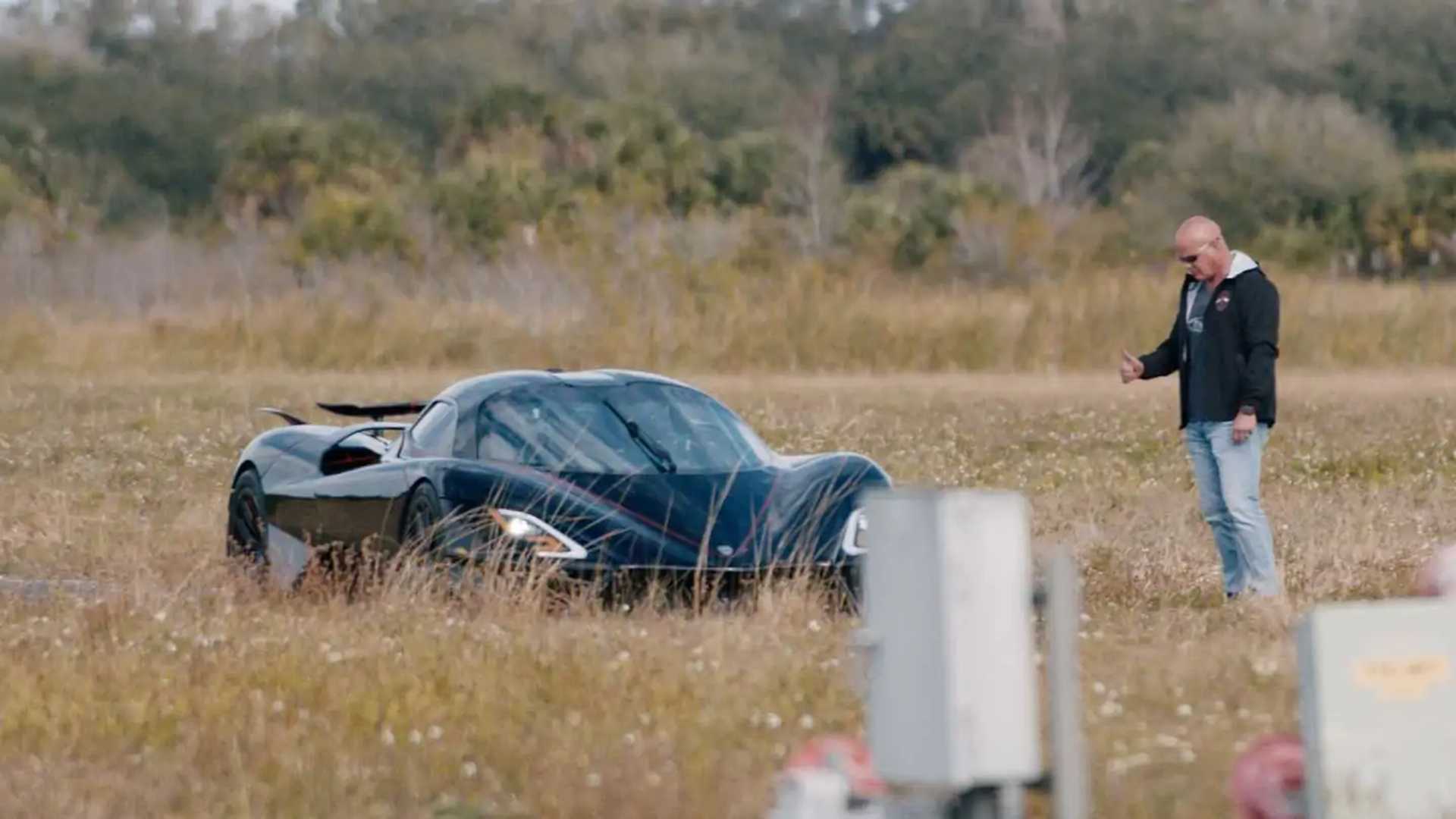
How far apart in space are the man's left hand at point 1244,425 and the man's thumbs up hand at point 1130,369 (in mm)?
738

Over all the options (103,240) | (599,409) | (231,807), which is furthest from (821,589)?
(103,240)

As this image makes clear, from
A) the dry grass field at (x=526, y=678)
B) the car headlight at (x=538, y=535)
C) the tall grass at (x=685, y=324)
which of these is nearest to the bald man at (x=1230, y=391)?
the dry grass field at (x=526, y=678)

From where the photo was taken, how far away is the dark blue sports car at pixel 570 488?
34.4 ft

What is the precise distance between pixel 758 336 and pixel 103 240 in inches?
700

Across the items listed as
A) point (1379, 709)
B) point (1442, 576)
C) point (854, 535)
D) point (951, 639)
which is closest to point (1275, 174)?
point (854, 535)

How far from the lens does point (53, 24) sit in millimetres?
94250

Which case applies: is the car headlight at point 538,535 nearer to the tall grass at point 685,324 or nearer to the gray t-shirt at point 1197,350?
the gray t-shirt at point 1197,350

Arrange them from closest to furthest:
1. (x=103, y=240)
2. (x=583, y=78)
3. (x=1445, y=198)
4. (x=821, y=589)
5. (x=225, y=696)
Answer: (x=225, y=696)
(x=821, y=589)
(x=103, y=240)
(x=1445, y=198)
(x=583, y=78)

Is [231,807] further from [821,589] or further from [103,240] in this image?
[103,240]

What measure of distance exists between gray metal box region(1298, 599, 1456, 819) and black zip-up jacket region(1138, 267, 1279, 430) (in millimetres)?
5557

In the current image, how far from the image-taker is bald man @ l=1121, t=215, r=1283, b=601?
1109 cm

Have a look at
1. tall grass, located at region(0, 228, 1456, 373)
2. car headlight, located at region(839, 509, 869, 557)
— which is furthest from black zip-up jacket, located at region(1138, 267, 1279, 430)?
tall grass, located at region(0, 228, 1456, 373)

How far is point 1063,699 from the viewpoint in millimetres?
5340

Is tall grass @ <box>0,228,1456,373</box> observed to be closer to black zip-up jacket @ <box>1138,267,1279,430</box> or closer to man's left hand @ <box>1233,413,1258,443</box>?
black zip-up jacket @ <box>1138,267,1279,430</box>
